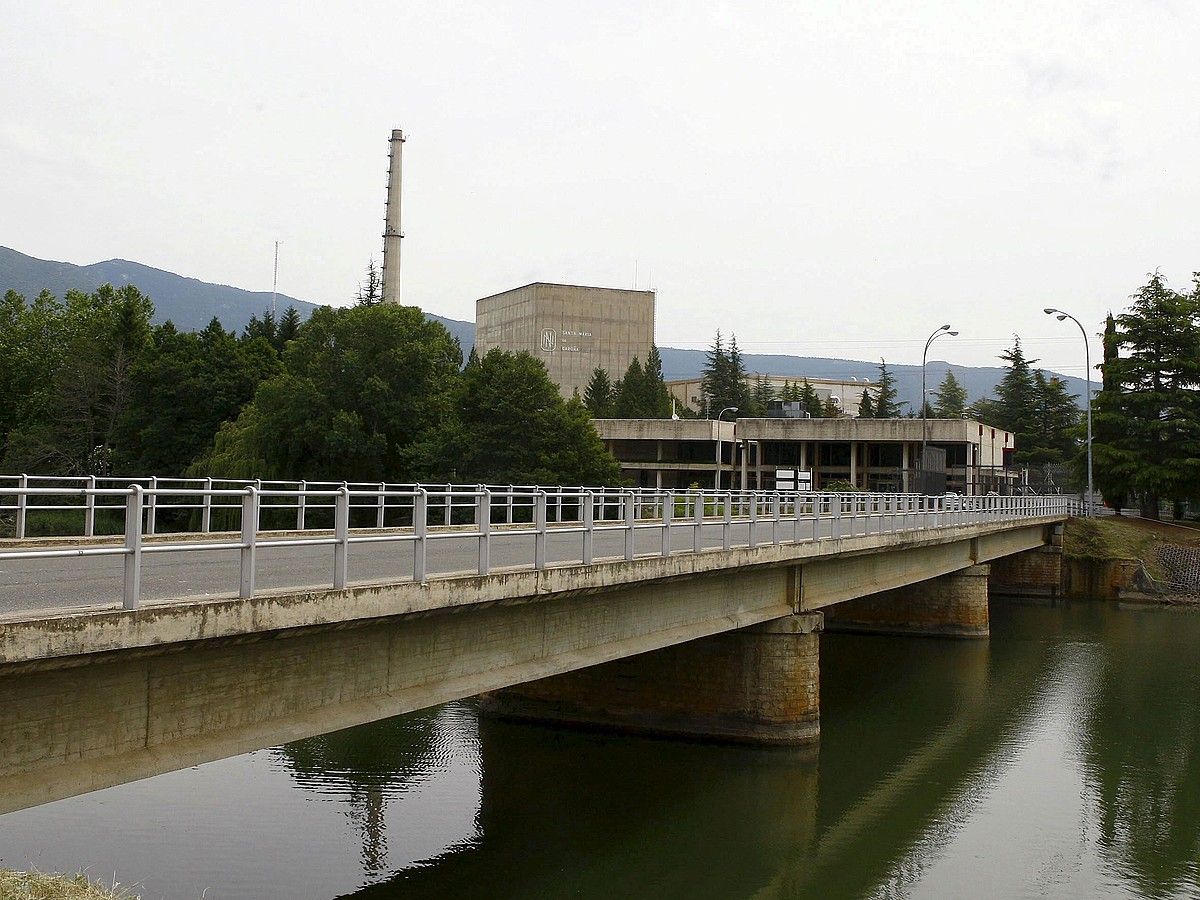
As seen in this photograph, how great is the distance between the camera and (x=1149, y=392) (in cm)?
6450

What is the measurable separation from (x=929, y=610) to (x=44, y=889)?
33.1m

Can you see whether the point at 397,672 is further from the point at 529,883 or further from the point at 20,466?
the point at 20,466

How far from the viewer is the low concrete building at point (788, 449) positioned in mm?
93312

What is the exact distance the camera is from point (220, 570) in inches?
475

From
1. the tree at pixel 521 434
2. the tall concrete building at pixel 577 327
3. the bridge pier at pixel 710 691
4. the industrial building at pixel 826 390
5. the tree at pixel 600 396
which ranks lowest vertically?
the bridge pier at pixel 710 691

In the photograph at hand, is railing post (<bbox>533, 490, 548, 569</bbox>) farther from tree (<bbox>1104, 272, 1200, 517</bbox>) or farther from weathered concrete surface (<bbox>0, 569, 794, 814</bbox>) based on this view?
tree (<bbox>1104, 272, 1200, 517</bbox>)

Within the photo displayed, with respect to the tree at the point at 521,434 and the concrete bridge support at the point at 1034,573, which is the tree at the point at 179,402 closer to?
the tree at the point at 521,434

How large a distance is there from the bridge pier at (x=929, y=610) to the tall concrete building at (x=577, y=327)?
108751 millimetres

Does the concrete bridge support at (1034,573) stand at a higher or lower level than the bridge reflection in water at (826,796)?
higher

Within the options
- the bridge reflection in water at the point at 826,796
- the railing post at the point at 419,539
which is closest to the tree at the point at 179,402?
the bridge reflection in water at the point at 826,796

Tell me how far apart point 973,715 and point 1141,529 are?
35452mm

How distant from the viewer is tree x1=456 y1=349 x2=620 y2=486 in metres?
56.0

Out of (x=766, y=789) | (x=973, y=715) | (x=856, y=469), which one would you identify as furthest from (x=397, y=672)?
(x=856, y=469)

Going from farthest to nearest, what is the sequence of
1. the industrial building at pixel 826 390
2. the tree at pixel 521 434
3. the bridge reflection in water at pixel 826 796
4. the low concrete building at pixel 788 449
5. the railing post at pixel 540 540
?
the industrial building at pixel 826 390
the low concrete building at pixel 788 449
the tree at pixel 521 434
the bridge reflection in water at pixel 826 796
the railing post at pixel 540 540
